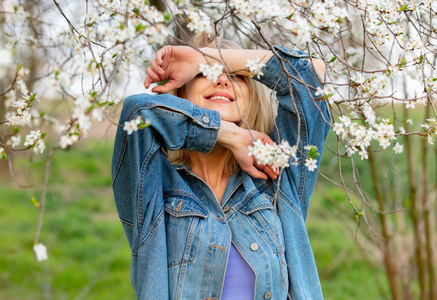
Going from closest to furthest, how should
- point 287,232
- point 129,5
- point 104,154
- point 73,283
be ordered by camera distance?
point 129,5 < point 287,232 < point 73,283 < point 104,154

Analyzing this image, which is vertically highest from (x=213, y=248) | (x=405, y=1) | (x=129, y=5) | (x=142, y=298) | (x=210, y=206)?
(x=405, y=1)

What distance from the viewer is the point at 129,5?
1.10 meters

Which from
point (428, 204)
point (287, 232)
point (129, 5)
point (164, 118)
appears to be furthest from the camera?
point (428, 204)

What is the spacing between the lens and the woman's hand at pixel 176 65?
149 cm

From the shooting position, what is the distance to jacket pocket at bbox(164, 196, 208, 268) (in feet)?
4.67

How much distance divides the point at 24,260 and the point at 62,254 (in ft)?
1.20

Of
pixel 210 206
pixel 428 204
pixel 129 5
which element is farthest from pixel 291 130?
pixel 428 204

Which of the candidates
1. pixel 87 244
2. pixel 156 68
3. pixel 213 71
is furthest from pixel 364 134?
pixel 87 244

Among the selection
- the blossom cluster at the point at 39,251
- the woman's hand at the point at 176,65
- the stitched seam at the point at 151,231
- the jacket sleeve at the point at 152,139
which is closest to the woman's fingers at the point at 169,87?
the woman's hand at the point at 176,65

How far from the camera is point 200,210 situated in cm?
148

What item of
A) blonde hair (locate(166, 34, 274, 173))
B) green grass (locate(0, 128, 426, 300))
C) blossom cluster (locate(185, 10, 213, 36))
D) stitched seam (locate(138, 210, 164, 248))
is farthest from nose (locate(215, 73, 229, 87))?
green grass (locate(0, 128, 426, 300))

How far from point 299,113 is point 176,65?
16.8 inches

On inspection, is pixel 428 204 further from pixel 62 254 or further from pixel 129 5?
pixel 62 254

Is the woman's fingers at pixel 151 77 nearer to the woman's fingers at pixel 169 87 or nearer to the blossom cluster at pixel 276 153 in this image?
the woman's fingers at pixel 169 87
